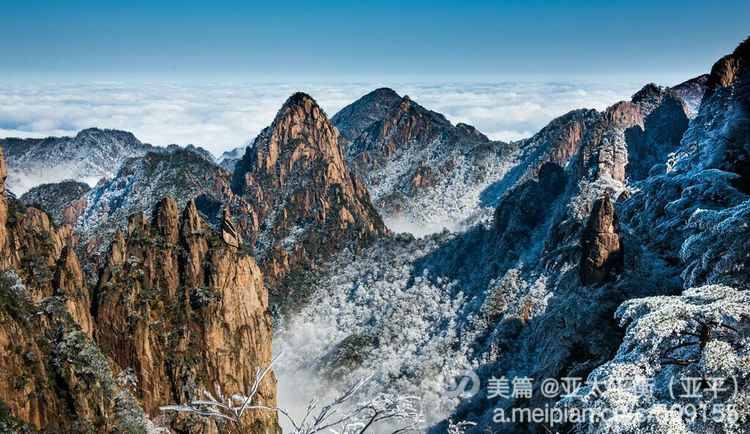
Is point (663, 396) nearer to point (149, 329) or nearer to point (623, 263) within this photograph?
point (623, 263)

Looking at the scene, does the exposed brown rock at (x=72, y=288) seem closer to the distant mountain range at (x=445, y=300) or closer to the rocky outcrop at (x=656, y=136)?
the distant mountain range at (x=445, y=300)

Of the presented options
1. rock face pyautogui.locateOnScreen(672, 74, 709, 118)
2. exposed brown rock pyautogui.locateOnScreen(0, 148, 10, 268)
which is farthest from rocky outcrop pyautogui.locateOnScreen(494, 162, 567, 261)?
exposed brown rock pyautogui.locateOnScreen(0, 148, 10, 268)

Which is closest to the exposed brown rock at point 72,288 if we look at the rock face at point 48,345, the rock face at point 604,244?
the rock face at point 48,345

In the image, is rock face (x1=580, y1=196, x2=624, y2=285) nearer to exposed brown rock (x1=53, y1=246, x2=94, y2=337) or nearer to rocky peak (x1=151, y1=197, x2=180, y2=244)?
rocky peak (x1=151, y1=197, x2=180, y2=244)

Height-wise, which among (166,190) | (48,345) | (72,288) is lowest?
(48,345)

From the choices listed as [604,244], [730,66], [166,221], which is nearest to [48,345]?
[166,221]

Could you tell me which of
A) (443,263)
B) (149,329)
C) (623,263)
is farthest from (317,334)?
(623,263)

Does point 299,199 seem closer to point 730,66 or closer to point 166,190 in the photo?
point 166,190
